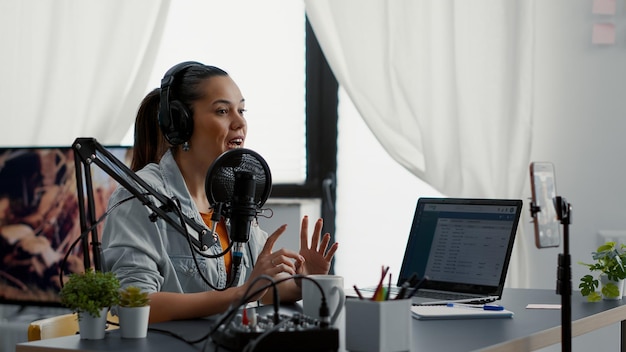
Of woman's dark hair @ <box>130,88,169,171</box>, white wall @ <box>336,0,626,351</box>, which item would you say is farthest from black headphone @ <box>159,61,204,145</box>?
white wall @ <box>336,0,626,351</box>

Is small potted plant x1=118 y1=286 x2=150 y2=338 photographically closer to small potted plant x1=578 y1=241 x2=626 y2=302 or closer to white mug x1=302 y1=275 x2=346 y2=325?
white mug x1=302 y1=275 x2=346 y2=325

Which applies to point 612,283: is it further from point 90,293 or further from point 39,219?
point 39,219

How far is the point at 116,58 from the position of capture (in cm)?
400

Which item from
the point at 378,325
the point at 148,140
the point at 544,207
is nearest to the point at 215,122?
the point at 148,140

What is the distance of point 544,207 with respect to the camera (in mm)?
1682

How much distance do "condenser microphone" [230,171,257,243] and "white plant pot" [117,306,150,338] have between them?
229 millimetres

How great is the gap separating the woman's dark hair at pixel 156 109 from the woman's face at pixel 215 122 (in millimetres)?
21

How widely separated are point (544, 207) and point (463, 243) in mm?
468

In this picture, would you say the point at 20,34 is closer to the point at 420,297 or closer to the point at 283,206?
the point at 283,206

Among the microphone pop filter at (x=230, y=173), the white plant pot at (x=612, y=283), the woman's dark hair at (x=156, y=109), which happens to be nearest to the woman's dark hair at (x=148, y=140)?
the woman's dark hair at (x=156, y=109)

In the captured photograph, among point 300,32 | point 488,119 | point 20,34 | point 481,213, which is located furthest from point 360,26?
point 20,34

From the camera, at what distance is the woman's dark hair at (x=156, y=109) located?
89.6 inches

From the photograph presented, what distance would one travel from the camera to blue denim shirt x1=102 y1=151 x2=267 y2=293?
1951mm

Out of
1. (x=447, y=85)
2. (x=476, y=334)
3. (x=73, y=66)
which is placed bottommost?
(x=476, y=334)
